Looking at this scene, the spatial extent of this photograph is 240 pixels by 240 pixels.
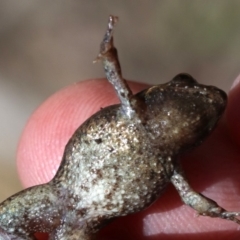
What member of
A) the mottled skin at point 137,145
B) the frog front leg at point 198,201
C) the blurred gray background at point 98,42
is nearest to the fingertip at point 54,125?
the mottled skin at point 137,145

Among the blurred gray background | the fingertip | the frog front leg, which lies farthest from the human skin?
the blurred gray background

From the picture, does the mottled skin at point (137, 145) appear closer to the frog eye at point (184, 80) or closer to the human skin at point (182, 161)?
the frog eye at point (184, 80)

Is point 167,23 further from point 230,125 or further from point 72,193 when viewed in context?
point 72,193

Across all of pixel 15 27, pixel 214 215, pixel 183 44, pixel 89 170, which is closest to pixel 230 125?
pixel 214 215

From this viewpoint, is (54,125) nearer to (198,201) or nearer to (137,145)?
(137,145)

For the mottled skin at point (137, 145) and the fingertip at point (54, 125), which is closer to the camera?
the mottled skin at point (137, 145)

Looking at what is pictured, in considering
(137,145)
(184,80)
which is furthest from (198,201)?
(184,80)

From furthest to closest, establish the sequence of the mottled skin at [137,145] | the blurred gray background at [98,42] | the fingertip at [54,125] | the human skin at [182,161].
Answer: the blurred gray background at [98,42]
the fingertip at [54,125]
the human skin at [182,161]
the mottled skin at [137,145]

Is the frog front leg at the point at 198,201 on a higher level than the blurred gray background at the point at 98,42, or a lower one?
lower

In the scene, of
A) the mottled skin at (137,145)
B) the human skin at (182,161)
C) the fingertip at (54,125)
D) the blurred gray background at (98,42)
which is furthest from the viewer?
the blurred gray background at (98,42)
